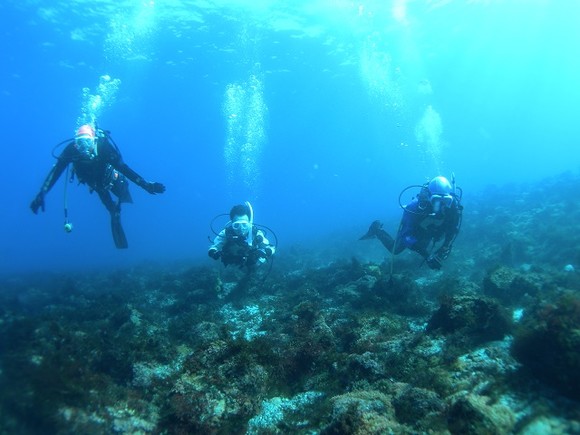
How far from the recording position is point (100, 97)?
152 ft

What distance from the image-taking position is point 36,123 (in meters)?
54.5

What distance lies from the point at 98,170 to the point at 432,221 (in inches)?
370

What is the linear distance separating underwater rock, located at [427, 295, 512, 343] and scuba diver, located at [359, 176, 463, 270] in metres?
3.01

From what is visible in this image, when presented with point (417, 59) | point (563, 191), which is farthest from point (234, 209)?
point (417, 59)

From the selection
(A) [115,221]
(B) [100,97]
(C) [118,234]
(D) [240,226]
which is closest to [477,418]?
(D) [240,226]

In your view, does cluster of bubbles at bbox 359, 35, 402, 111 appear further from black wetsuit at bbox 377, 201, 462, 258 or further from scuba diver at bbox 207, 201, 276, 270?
scuba diver at bbox 207, 201, 276, 270

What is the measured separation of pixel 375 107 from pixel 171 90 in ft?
133

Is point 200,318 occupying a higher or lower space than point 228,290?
lower

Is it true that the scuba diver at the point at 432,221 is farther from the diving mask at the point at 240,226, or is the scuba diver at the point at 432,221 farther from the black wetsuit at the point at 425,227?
the diving mask at the point at 240,226

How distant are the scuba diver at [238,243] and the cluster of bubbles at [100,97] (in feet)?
114

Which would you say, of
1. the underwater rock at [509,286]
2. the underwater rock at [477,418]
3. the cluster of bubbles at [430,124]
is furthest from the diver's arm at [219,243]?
the cluster of bubbles at [430,124]

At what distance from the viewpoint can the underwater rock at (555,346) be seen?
10.7 feet

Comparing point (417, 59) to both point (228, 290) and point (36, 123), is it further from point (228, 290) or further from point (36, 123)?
point (36, 123)

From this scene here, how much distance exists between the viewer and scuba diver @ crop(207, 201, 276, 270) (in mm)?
9320
